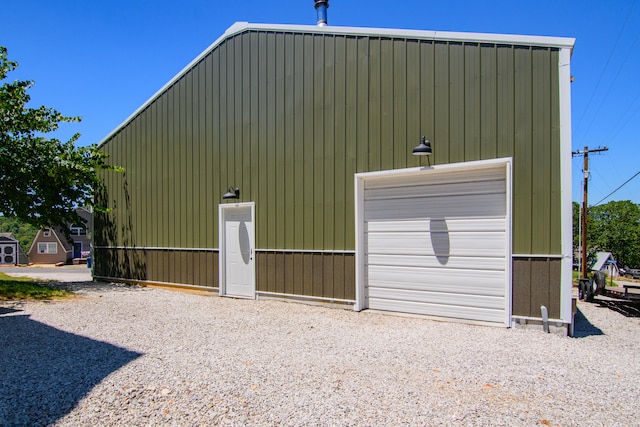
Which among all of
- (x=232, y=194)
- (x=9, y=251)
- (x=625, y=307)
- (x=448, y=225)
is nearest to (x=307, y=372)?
(x=448, y=225)

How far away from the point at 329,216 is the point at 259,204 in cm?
177

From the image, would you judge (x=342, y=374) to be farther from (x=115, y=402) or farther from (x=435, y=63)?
(x=435, y=63)

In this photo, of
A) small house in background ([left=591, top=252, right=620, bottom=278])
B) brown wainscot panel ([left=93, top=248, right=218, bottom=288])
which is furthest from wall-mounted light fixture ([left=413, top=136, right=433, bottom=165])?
small house in background ([left=591, top=252, right=620, bottom=278])

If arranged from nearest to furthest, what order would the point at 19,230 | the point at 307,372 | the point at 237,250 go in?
the point at 307,372 < the point at 237,250 < the point at 19,230

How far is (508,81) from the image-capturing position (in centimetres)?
582

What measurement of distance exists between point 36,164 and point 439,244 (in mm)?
10698

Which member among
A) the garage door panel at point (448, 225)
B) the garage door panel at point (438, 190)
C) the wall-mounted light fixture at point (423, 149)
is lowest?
the garage door panel at point (448, 225)

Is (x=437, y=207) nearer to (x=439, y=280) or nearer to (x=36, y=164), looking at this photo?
(x=439, y=280)

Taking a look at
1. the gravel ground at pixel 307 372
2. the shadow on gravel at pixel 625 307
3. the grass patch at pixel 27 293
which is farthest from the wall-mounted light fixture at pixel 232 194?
the shadow on gravel at pixel 625 307

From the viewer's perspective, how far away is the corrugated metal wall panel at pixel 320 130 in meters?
5.65

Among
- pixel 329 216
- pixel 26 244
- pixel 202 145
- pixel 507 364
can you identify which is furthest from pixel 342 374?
pixel 26 244

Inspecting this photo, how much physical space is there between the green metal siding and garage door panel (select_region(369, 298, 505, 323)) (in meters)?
1.11

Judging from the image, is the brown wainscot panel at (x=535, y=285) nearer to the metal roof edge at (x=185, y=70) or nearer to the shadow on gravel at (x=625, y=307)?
the shadow on gravel at (x=625, y=307)

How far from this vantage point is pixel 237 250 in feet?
28.6
